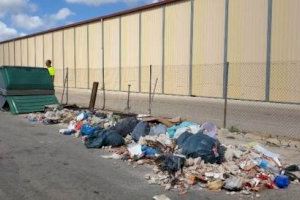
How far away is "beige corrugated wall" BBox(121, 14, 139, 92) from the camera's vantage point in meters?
36.7

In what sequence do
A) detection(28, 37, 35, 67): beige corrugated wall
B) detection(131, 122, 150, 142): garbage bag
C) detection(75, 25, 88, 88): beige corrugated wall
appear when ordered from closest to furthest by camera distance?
detection(131, 122, 150, 142): garbage bag
detection(75, 25, 88, 88): beige corrugated wall
detection(28, 37, 35, 67): beige corrugated wall

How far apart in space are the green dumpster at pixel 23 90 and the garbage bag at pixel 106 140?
8.59 meters

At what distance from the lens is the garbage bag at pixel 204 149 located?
8734 mm

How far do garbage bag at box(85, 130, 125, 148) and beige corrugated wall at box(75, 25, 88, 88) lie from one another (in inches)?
1300

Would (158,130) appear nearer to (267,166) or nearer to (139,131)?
(139,131)

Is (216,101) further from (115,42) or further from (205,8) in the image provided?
(115,42)

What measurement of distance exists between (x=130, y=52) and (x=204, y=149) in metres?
29.3

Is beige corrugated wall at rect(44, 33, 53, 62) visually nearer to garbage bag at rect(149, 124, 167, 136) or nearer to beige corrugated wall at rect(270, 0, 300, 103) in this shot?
beige corrugated wall at rect(270, 0, 300, 103)

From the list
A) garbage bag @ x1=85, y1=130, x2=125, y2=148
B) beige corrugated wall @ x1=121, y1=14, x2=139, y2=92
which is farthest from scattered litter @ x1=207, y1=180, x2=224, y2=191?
beige corrugated wall @ x1=121, y1=14, x2=139, y2=92

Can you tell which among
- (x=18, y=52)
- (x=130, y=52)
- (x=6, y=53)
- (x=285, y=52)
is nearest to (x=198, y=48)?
(x=285, y=52)

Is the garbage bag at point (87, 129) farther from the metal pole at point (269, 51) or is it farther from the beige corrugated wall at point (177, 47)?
the beige corrugated wall at point (177, 47)

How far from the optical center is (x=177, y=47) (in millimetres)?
32125

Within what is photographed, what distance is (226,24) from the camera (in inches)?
1104

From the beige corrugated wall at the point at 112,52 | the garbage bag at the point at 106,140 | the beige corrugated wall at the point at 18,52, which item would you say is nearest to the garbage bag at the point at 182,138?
the garbage bag at the point at 106,140
